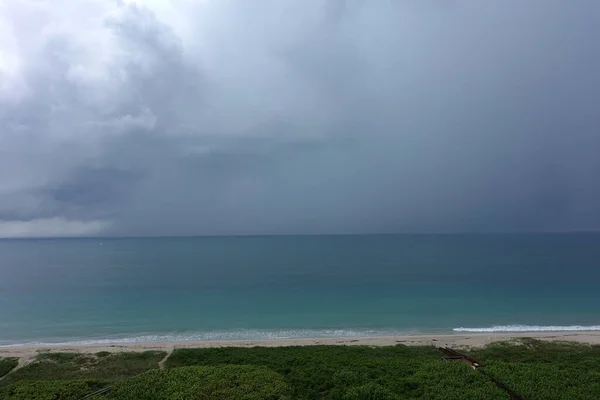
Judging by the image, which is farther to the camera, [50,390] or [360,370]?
[360,370]

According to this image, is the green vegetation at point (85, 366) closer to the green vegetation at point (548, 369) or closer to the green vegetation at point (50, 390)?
Answer: the green vegetation at point (50, 390)

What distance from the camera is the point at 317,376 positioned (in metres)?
19.8

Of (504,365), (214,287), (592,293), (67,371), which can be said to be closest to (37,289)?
(214,287)

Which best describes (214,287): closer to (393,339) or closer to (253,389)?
(393,339)

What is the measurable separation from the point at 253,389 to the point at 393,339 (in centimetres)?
1685

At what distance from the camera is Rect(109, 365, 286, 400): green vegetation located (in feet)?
56.0

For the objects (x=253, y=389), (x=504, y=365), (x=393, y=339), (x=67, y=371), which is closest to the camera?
(x=253, y=389)

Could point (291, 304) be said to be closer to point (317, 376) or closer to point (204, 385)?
point (317, 376)

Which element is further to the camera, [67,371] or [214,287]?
[214,287]

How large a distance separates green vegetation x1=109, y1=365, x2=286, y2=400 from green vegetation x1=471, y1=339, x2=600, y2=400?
1151 centimetres

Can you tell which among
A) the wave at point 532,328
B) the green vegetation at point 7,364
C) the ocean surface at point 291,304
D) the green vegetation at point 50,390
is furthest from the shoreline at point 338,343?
the green vegetation at point 50,390

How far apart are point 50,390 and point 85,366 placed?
7.03 meters

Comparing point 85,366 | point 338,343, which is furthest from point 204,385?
point 338,343

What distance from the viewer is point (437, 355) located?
80.6 feet
